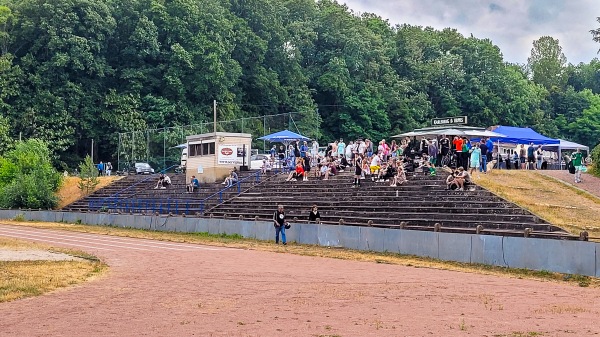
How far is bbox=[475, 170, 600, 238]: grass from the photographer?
2819 centimetres

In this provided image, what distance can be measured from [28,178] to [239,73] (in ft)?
97.6

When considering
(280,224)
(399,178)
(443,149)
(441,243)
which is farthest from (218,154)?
(441,243)

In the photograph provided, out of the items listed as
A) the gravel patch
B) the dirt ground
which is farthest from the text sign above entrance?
the dirt ground

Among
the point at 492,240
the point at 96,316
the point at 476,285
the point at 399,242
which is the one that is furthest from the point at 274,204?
the point at 96,316

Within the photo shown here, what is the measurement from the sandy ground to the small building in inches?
901

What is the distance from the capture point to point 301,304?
53.0 feet

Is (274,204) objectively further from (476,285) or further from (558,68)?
(558,68)

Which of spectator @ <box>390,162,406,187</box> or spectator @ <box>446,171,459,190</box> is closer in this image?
spectator @ <box>446,171,459,190</box>

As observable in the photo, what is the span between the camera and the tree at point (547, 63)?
12888 cm

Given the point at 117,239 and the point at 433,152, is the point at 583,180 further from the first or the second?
the point at 117,239

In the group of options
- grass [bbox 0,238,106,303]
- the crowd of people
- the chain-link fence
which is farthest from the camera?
the chain-link fence

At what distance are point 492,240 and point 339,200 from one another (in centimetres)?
1405

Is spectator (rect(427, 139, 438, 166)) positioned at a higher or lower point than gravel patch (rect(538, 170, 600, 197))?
higher

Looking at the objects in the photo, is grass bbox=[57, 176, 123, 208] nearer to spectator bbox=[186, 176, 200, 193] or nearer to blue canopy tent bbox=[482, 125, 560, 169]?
spectator bbox=[186, 176, 200, 193]
